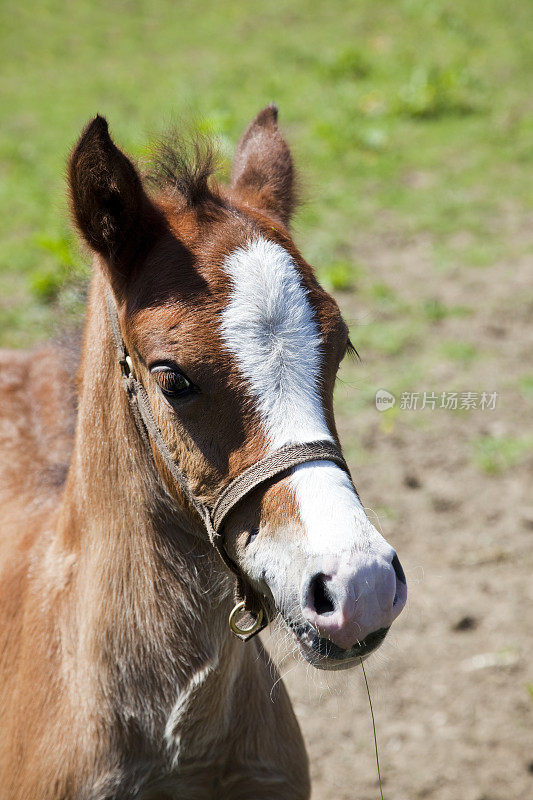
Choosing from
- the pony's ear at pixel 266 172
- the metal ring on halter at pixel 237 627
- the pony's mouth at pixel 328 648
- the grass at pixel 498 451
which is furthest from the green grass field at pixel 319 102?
the pony's mouth at pixel 328 648

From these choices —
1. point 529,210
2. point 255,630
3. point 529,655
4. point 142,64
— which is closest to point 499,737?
point 529,655

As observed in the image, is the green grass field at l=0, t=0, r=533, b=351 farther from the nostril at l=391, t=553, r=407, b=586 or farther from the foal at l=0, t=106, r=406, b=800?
the nostril at l=391, t=553, r=407, b=586

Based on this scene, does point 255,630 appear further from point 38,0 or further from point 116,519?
point 38,0

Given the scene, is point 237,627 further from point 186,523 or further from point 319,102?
point 319,102

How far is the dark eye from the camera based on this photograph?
1.86 meters

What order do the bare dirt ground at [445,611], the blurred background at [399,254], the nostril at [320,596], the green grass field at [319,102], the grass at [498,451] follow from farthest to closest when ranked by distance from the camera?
1. the green grass field at [319,102]
2. the grass at [498,451]
3. the blurred background at [399,254]
4. the bare dirt ground at [445,611]
5. the nostril at [320,596]

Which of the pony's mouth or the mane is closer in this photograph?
the pony's mouth

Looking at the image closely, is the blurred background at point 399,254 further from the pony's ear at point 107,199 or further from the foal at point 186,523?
the foal at point 186,523

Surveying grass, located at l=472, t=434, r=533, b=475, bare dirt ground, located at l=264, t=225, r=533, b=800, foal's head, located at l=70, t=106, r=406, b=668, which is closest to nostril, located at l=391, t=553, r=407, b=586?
foal's head, located at l=70, t=106, r=406, b=668

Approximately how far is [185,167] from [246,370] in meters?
0.63

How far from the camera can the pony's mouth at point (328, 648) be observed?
172 centimetres

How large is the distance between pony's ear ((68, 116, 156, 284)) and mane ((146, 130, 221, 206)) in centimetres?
12

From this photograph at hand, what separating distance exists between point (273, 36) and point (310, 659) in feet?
35.1

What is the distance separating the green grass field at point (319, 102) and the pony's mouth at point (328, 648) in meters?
2.88
